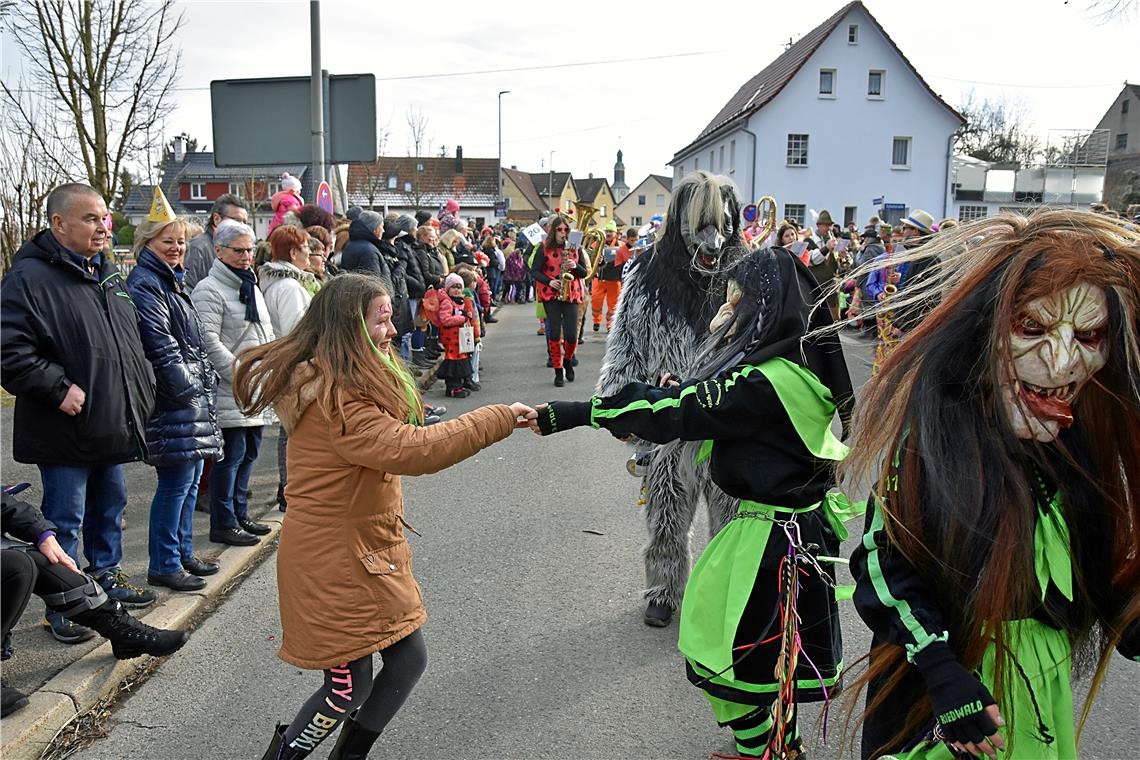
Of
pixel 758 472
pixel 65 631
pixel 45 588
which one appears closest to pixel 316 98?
pixel 65 631

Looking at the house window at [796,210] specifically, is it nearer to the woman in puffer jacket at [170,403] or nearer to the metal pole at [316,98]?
the metal pole at [316,98]

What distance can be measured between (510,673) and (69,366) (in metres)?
2.50

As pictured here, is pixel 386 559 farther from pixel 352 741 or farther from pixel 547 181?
pixel 547 181

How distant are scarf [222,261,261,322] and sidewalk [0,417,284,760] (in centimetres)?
143

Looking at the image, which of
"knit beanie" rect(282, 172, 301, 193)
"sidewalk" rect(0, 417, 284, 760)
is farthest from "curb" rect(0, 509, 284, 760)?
"knit beanie" rect(282, 172, 301, 193)

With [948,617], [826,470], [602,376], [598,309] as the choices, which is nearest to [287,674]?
[602,376]

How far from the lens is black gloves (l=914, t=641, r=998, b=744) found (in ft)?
5.69

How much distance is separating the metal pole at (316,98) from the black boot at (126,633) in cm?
582

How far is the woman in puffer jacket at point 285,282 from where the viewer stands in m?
5.79

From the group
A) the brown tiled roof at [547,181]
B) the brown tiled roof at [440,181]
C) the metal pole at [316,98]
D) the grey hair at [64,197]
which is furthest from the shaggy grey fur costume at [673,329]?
Answer: the brown tiled roof at [547,181]

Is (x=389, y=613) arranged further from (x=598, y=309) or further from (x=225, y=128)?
(x=598, y=309)

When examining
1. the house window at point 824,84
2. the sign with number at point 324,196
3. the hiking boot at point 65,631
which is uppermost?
the house window at point 824,84

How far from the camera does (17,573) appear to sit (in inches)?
119

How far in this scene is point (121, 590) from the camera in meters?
4.31
